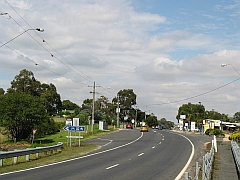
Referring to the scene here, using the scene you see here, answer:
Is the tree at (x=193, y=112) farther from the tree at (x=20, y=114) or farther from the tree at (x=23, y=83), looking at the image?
the tree at (x=20, y=114)

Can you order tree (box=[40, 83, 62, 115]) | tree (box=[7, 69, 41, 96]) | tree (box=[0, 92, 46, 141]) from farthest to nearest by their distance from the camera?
tree (box=[40, 83, 62, 115]) → tree (box=[7, 69, 41, 96]) → tree (box=[0, 92, 46, 141])

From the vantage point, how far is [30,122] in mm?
65125

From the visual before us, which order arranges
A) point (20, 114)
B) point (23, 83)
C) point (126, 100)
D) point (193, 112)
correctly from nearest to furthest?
1. point (20, 114)
2. point (23, 83)
3. point (193, 112)
4. point (126, 100)

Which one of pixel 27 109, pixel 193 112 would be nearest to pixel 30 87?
pixel 27 109

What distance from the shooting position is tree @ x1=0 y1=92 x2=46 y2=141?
6297cm

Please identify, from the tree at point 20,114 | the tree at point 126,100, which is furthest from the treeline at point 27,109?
the tree at point 126,100

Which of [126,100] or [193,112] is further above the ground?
[126,100]

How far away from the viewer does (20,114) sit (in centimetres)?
6297

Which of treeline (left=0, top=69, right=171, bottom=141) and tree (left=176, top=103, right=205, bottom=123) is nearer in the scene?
treeline (left=0, top=69, right=171, bottom=141)

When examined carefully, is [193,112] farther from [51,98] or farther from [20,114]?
[20,114]

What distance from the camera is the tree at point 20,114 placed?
63.0 meters

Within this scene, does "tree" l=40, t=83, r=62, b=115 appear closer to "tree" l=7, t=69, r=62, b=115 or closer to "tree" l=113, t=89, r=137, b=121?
"tree" l=7, t=69, r=62, b=115

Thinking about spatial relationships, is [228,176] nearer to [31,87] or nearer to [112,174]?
[112,174]

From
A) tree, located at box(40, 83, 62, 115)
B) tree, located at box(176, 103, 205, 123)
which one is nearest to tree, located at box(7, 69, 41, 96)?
tree, located at box(40, 83, 62, 115)
